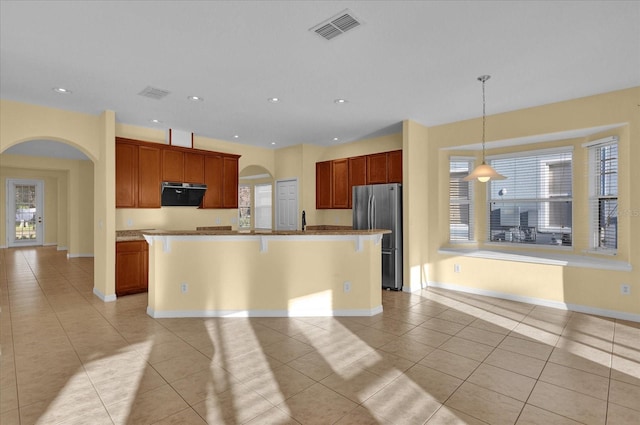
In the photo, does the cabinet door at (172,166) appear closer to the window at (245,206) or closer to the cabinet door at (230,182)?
the cabinet door at (230,182)

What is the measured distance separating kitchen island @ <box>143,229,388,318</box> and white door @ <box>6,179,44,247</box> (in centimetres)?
1013

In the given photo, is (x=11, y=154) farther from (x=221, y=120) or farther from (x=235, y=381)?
(x=235, y=381)

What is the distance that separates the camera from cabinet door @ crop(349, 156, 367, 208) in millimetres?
6383

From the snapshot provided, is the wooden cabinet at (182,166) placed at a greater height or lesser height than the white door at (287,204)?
greater

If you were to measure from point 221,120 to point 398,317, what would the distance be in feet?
12.9

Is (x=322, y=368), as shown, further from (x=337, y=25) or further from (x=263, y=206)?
(x=263, y=206)

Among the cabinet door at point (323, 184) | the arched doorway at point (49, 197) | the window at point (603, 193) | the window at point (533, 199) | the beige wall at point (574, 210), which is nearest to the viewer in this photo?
the beige wall at point (574, 210)

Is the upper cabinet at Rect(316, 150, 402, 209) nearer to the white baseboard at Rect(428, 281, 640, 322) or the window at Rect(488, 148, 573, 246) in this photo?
the window at Rect(488, 148, 573, 246)

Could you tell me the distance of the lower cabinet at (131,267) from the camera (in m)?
5.04

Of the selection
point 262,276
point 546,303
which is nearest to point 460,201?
point 546,303

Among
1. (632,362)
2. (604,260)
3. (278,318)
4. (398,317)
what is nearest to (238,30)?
(278,318)

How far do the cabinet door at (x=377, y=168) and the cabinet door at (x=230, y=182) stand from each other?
2685 millimetres

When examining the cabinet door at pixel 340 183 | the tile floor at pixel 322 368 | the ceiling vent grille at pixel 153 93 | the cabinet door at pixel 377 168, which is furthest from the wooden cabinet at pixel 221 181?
the cabinet door at pixel 377 168

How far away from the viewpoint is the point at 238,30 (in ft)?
8.82
